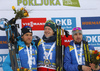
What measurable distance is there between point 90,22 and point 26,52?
189 centimetres

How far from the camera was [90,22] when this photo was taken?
3.64 metres

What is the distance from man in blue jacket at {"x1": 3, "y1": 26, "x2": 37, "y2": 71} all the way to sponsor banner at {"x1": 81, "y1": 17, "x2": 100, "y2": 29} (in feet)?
4.93

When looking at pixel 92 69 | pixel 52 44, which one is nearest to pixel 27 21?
pixel 52 44

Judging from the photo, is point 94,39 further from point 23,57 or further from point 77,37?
point 23,57

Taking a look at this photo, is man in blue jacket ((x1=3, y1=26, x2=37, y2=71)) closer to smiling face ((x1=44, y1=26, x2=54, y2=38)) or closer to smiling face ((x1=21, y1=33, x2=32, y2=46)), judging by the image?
smiling face ((x1=21, y1=33, x2=32, y2=46))

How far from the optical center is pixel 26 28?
3.02 m

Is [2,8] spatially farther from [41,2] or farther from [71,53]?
[71,53]

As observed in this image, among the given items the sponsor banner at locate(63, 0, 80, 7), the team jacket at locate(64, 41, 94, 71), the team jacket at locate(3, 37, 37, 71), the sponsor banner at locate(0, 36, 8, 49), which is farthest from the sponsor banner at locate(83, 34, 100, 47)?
the sponsor banner at locate(0, 36, 8, 49)

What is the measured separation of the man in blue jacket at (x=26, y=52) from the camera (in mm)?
2861

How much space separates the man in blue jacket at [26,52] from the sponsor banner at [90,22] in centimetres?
150

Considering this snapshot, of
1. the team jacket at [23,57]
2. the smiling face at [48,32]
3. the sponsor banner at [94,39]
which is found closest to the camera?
the team jacket at [23,57]

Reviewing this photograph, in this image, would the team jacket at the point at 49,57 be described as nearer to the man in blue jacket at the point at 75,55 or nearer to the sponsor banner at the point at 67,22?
the man in blue jacket at the point at 75,55

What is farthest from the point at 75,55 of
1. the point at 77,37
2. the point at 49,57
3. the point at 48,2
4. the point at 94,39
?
the point at 48,2

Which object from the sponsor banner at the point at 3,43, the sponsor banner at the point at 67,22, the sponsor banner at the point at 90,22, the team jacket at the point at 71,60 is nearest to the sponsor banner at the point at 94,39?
the sponsor banner at the point at 90,22
